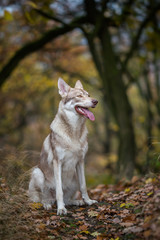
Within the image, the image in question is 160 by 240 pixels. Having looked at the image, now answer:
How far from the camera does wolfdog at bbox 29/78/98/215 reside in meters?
5.03

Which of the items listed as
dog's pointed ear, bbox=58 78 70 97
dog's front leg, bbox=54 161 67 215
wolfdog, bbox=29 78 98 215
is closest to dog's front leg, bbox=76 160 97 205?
wolfdog, bbox=29 78 98 215

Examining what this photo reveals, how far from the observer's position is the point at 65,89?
5.29m

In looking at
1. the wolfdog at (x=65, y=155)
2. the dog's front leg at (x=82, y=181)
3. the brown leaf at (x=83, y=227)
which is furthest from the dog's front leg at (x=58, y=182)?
the brown leaf at (x=83, y=227)

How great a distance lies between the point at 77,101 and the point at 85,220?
6.38 feet

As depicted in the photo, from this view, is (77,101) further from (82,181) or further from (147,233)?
(147,233)

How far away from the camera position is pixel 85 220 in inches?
179

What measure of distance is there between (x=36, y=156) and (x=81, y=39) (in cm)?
920

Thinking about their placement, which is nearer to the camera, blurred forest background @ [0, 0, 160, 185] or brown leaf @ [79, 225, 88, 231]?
brown leaf @ [79, 225, 88, 231]

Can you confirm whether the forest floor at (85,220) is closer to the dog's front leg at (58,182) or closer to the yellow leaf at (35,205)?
the yellow leaf at (35,205)

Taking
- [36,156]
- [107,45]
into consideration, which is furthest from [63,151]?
[107,45]

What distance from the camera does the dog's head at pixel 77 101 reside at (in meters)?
4.84

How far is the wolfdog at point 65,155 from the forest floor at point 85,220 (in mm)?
342

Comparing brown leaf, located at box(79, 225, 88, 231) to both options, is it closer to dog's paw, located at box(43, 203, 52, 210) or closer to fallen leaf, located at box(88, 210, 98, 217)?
fallen leaf, located at box(88, 210, 98, 217)

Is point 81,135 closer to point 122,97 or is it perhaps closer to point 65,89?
point 65,89
